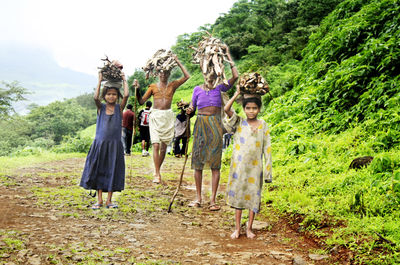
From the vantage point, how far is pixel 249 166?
425 cm

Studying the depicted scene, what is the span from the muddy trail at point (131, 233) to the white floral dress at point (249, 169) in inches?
18.6

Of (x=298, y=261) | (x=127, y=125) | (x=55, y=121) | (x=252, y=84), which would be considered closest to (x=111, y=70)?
(x=252, y=84)

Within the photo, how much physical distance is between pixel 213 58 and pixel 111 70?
1566mm

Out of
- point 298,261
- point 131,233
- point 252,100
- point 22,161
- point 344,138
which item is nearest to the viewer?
point 298,261

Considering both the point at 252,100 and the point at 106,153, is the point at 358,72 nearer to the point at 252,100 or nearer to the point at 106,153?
the point at 252,100

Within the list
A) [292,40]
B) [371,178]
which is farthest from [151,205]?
[292,40]

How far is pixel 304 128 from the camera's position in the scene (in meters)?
8.46

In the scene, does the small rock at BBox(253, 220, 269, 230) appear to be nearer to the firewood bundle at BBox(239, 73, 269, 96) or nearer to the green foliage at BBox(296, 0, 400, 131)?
the firewood bundle at BBox(239, 73, 269, 96)

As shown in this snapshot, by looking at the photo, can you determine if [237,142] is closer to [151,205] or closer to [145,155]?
[151,205]

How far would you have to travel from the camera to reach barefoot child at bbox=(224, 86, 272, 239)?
13.8 feet

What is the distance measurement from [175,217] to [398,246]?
280 centimetres

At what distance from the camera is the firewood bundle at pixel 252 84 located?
425cm

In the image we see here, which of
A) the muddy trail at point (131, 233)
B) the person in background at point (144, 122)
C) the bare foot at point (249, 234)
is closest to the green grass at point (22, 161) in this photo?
the person in background at point (144, 122)

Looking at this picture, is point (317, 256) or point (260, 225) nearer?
point (317, 256)
